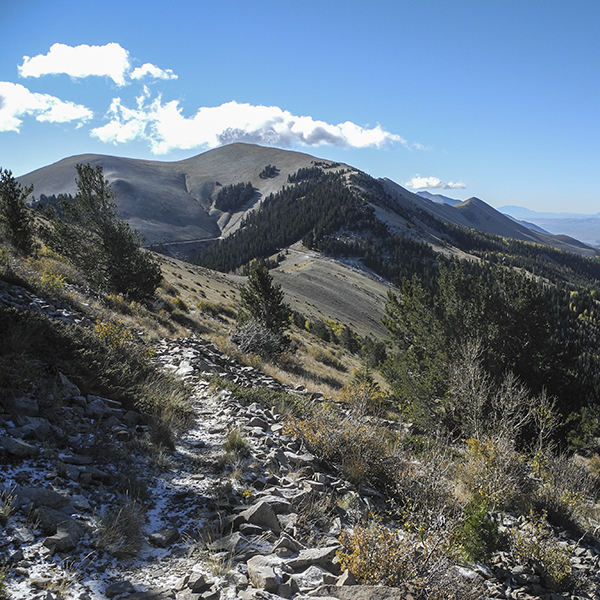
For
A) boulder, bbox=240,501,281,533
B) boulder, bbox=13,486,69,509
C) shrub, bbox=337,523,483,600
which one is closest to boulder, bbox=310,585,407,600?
shrub, bbox=337,523,483,600

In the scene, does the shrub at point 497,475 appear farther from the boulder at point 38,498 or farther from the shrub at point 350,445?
the boulder at point 38,498

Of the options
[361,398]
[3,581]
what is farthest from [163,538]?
[361,398]

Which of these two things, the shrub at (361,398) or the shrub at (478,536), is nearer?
the shrub at (478,536)

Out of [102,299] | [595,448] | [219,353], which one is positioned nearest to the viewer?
[219,353]

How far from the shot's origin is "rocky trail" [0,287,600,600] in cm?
327

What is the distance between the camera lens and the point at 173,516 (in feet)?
14.6

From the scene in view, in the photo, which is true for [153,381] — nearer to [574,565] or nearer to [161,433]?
[161,433]

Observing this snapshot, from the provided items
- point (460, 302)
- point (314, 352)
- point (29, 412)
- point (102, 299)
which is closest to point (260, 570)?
point (29, 412)

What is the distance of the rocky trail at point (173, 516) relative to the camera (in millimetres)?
3266

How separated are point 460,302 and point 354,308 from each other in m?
50.7

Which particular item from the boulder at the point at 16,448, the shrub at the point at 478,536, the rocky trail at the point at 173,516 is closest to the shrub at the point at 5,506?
the rocky trail at the point at 173,516

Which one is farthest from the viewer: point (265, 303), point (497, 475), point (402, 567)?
point (265, 303)

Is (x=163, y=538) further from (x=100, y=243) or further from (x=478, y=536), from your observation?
(x=100, y=243)

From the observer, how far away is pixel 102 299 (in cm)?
1491
